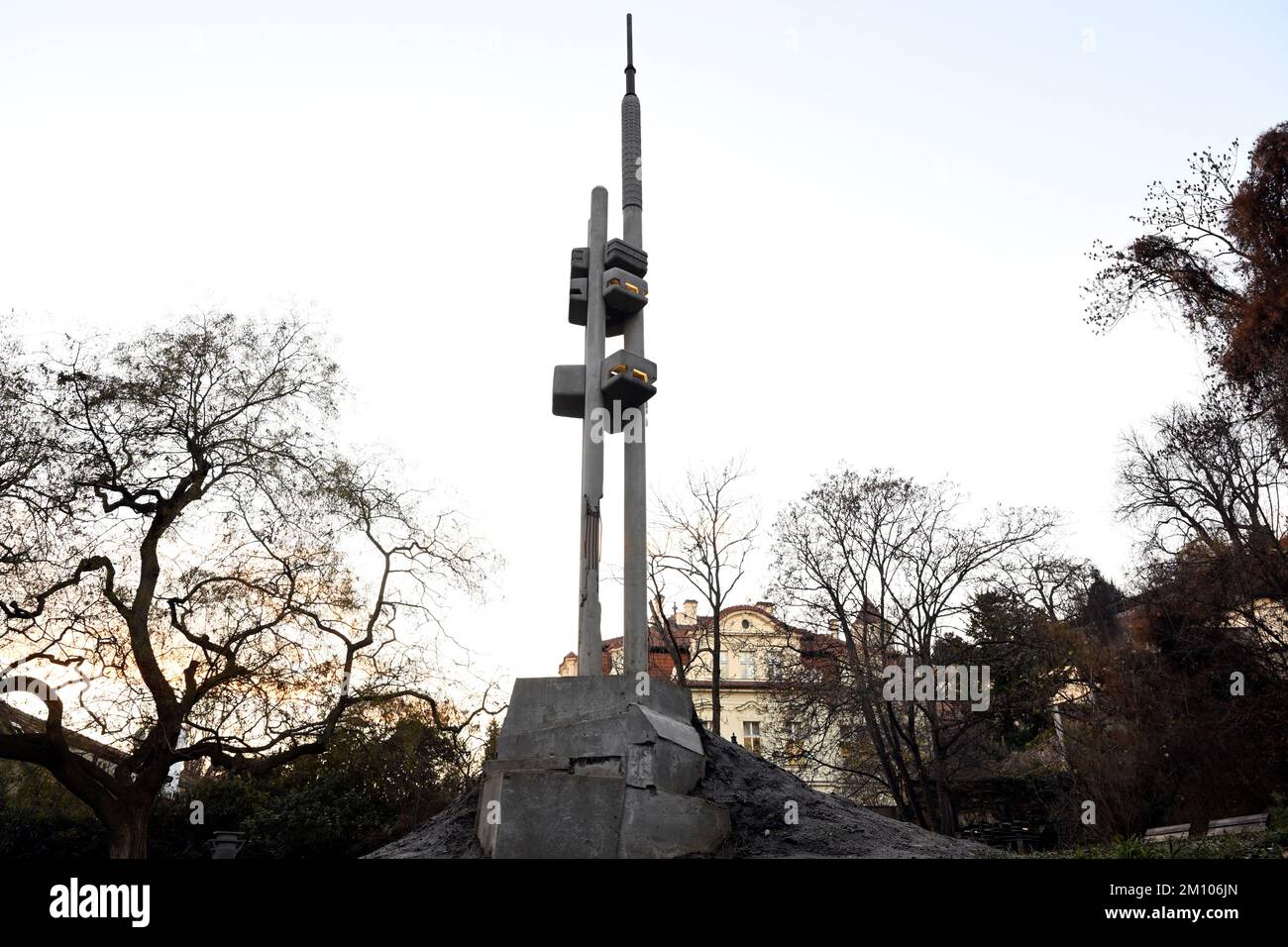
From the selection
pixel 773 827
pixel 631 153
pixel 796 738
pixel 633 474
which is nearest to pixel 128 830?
pixel 633 474

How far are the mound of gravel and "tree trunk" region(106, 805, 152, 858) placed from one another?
10079 millimetres

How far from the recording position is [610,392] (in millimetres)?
10781

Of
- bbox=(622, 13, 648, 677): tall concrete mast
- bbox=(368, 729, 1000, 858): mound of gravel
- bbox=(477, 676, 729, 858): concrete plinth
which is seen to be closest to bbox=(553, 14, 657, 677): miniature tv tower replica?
bbox=(622, 13, 648, 677): tall concrete mast

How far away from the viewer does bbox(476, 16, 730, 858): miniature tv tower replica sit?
8312 millimetres

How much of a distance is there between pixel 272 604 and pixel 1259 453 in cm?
2313

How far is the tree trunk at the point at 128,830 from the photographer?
695 inches

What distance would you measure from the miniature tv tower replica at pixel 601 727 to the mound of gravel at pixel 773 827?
27 centimetres
